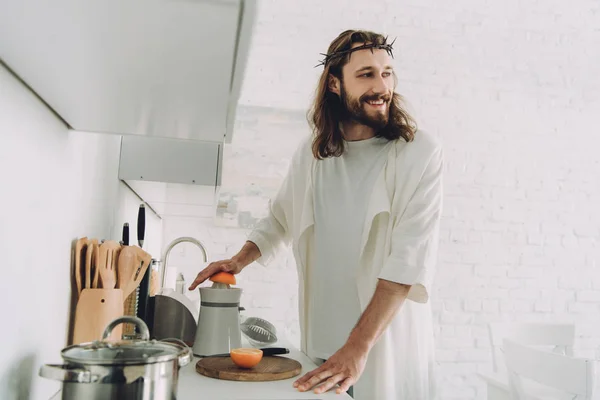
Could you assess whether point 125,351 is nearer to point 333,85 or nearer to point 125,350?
point 125,350

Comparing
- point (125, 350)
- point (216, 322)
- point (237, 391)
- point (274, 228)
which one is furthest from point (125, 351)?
point (274, 228)

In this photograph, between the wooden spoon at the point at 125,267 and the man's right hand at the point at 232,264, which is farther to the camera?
the man's right hand at the point at 232,264

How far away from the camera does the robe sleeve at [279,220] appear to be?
1.46 meters

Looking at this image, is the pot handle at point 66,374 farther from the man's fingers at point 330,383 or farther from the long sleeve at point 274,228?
the long sleeve at point 274,228

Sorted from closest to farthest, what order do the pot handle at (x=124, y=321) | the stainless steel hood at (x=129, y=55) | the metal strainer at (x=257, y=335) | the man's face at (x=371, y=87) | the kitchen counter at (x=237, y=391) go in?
the stainless steel hood at (x=129, y=55) → the pot handle at (x=124, y=321) → the kitchen counter at (x=237, y=391) → the metal strainer at (x=257, y=335) → the man's face at (x=371, y=87)

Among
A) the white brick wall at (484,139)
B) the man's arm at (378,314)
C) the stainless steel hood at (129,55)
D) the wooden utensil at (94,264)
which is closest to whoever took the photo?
the stainless steel hood at (129,55)

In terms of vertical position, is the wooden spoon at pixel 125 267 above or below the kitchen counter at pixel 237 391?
above

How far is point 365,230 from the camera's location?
123cm

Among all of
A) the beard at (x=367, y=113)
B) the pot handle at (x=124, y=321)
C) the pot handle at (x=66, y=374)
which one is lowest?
the pot handle at (x=66, y=374)

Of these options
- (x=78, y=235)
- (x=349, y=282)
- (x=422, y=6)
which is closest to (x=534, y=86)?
(x=422, y=6)

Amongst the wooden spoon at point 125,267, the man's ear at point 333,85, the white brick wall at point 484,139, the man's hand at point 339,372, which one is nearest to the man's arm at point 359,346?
the man's hand at point 339,372

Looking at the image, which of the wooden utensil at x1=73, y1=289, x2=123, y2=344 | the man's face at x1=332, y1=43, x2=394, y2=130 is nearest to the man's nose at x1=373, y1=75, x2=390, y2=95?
the man's face at x1=332, y1=43, x2=394, y2=130

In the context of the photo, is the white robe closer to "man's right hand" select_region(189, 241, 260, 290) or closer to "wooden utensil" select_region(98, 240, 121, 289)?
"man's right hand" select_region(189, 241, 260, 290)

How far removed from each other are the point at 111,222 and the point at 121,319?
2.79 ft
